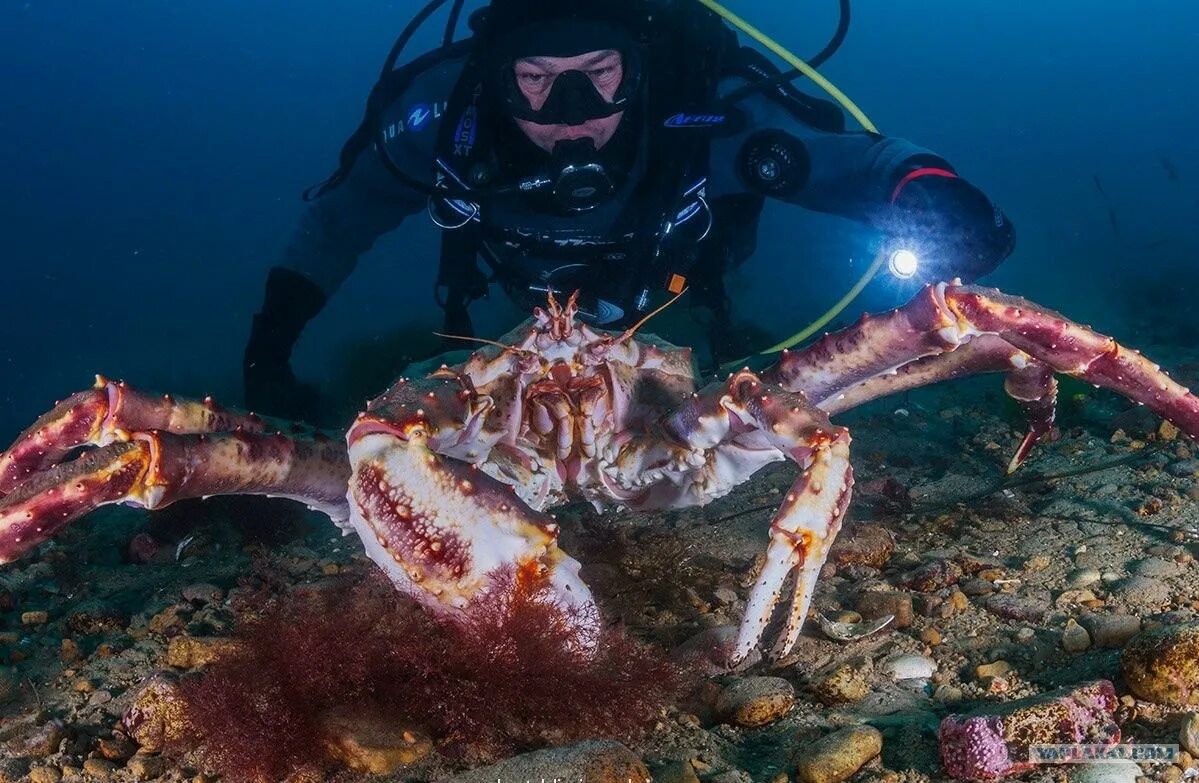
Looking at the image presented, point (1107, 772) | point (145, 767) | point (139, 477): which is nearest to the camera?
point (1107, 772)

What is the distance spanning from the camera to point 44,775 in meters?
2.44

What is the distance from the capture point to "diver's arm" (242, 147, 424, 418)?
6.29 m

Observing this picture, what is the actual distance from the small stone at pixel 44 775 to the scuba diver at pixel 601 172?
404cm

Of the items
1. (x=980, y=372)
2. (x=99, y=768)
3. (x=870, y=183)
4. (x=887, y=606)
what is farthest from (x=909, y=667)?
(x=870, y=183)

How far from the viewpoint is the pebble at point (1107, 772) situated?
1899 millimetres

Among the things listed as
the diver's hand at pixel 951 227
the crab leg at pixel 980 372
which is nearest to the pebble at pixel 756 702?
the crab leg at pixel 980 372

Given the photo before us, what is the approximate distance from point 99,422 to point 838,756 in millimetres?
3128

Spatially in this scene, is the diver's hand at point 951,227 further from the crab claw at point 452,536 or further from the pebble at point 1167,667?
the crab claw at point 452,536

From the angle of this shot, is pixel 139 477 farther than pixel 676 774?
Yes

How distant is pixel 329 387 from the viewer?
41.3 feet

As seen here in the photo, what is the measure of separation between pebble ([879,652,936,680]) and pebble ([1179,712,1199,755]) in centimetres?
71

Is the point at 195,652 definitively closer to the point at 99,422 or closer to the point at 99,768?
the point at 99,768

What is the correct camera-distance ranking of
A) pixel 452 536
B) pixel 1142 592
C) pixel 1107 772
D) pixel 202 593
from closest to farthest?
pixel 1107 772
pixel 452 536
pixel 1142 592
pixel 202 593

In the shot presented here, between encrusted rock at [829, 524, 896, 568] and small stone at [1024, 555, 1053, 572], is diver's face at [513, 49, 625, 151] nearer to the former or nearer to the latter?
encrusted rock at [829, 524, 896, 568]
